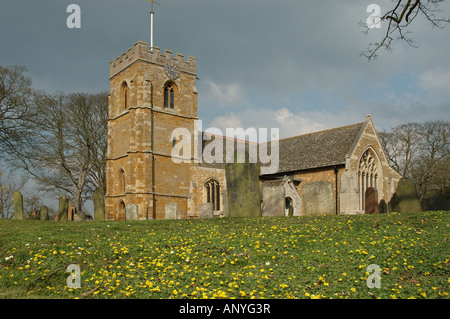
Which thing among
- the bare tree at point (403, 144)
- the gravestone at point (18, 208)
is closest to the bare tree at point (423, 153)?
the bare tree at point (403, 144)

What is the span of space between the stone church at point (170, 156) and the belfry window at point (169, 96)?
0.25 ft

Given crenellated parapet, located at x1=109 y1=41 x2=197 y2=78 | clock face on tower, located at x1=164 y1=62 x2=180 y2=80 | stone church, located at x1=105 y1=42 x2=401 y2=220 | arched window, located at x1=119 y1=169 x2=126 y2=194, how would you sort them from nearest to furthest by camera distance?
stone church, located at x1=105 y1=42 x2=401 y2=220, crenellated parapet, located at x1=109 y1=41 x2=197 y2=78, arched window, located at x1=119 y1=169 x2=126 y2=194, clock face on tower, located at x1=164 y1=62 x2=180 y2=80

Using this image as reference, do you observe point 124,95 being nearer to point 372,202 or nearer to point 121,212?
point 121,212

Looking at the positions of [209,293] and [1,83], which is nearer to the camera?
[209,293]

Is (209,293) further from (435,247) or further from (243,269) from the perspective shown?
(435,247)

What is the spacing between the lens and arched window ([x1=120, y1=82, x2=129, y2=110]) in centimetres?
3050

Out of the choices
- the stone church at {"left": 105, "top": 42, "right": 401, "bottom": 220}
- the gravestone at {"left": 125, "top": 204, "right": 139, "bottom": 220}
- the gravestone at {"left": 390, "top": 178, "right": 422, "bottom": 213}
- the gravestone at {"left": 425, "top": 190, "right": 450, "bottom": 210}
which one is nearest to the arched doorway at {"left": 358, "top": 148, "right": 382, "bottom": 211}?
the stone church at {"left": 105, "top": 42, "right": 401, "bottom": 220}

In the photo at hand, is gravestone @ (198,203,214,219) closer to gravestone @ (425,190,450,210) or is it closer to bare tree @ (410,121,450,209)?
gravestone @ (425,190,450,210)

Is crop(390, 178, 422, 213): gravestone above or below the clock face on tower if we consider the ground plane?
below

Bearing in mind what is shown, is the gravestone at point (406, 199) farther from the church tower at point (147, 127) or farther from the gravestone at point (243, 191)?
the church tower at point (147, 127)

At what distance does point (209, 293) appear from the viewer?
5770mm
